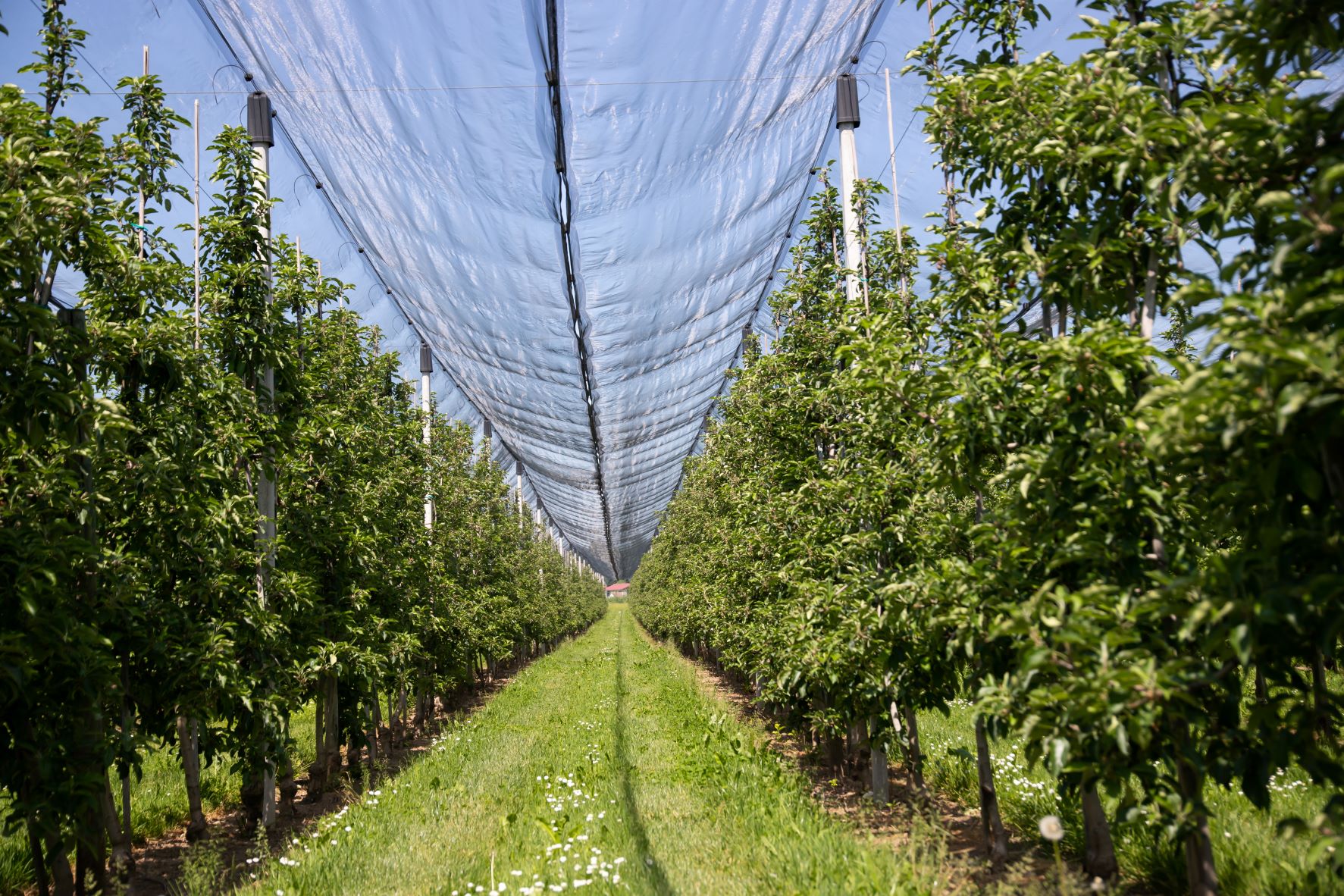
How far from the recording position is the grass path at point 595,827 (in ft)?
16.1

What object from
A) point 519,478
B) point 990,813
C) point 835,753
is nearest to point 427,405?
point 835,753

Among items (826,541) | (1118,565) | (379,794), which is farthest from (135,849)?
(1118,565)

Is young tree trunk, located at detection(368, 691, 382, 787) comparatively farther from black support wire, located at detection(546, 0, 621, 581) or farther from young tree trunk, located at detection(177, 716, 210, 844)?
black support wire, located at detection(546, 0, 621, 581)

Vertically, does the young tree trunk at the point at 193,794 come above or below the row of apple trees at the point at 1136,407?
below

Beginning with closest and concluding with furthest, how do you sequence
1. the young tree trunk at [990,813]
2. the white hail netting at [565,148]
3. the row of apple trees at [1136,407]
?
the row of apple trees at [1136,407] → the young tree trunk at [990,813] → the white hail netting at [565,148]

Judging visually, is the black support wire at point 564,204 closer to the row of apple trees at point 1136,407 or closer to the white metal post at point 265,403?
the white metal post at point 265,403

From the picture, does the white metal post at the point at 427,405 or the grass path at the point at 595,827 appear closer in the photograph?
the grass path at the point at 595,827

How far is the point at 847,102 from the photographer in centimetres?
720

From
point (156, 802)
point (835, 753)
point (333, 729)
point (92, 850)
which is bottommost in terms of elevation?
point (835, 753)

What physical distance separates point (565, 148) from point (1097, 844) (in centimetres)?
716

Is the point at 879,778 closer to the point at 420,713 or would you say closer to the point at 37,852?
the point at 37,852

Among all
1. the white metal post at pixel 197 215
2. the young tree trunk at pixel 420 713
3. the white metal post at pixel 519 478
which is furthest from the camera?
the white metal post at pixel 519 478

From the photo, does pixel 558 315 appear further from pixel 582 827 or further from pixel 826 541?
pixel 582 827

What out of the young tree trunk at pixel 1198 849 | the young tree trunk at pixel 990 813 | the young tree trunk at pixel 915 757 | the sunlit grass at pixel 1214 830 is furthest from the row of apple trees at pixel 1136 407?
the young tree trunk at pixel 915 757
